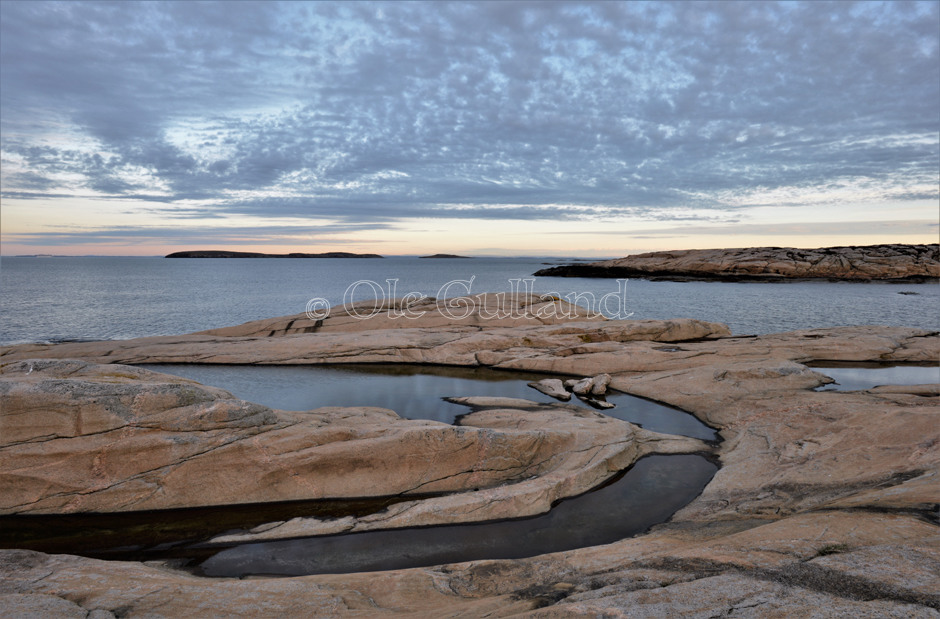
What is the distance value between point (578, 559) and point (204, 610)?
198 inches

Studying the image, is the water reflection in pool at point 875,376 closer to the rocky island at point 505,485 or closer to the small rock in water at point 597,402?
the rocky island at point 505,485

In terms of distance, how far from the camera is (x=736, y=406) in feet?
54.4

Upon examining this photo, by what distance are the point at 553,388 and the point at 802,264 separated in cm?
10036

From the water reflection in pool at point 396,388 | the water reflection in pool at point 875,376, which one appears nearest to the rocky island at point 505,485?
the water reflection in pool at point 396,388

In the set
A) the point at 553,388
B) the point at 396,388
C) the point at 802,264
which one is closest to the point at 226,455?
the point at 396,388

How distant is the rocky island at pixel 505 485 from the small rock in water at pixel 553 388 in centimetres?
183

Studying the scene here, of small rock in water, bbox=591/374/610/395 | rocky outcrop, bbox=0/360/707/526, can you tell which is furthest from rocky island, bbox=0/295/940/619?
small rock in water, bbox=591/374/610/395

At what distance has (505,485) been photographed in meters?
Result: 11.3

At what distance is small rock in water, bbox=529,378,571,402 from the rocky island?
1.83m

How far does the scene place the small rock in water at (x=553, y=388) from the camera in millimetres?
18875

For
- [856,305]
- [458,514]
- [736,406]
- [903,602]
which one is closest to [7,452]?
[458,514]

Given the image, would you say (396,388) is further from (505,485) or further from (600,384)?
(505,485)

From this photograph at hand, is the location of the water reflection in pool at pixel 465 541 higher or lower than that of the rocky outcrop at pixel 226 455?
lower

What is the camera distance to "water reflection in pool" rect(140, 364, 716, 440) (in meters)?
17.0
